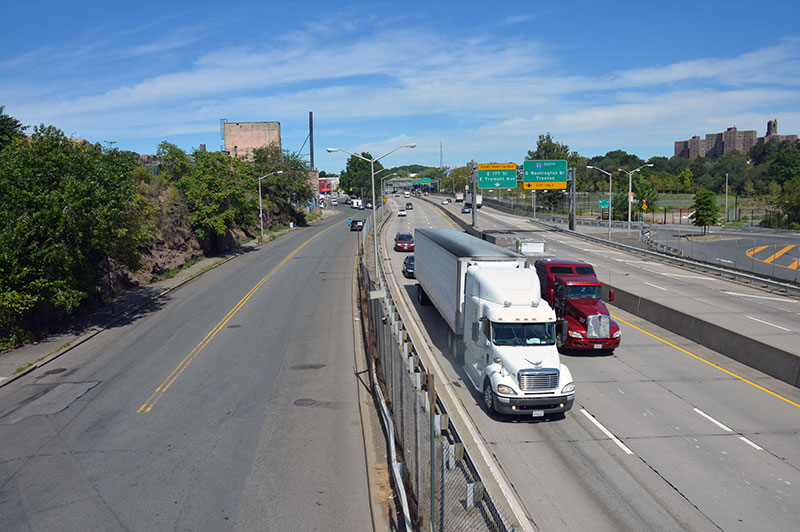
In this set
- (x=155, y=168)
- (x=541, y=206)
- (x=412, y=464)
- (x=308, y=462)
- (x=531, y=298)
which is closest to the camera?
(x=412, y=464)

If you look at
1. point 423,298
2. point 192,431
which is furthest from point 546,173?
point 192,431

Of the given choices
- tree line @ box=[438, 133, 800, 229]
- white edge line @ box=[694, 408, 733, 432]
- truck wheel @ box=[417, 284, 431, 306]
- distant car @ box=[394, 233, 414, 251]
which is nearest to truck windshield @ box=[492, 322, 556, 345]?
white edge line @ box=[694, 408, 733, 432]

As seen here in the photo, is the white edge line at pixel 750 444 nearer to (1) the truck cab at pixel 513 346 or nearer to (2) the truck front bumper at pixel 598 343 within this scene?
(1) the truck cab at pixel 513 346

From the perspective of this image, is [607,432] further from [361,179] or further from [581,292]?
[361,179]

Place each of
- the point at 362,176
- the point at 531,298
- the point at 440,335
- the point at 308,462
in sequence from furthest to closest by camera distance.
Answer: the point at 362,176
the point at 440,335
the point at 531,298
the point at 308,462

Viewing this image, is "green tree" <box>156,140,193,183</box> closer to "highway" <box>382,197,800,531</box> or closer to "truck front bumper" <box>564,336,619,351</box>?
"highway" <box>382,197,800,531</box>

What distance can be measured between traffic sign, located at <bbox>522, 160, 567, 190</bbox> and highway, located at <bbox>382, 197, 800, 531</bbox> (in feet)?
139

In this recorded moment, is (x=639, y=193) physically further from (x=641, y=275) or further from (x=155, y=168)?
(x=155, y=168)

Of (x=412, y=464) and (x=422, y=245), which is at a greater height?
(x=422, y=245)

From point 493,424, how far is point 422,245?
1376cm

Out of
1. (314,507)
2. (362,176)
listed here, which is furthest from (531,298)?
(362,176)

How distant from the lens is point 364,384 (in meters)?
17.5

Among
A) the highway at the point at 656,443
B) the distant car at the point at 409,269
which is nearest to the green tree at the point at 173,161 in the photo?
the distant car at the point at 409,269

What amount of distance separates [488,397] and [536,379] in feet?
4.97
